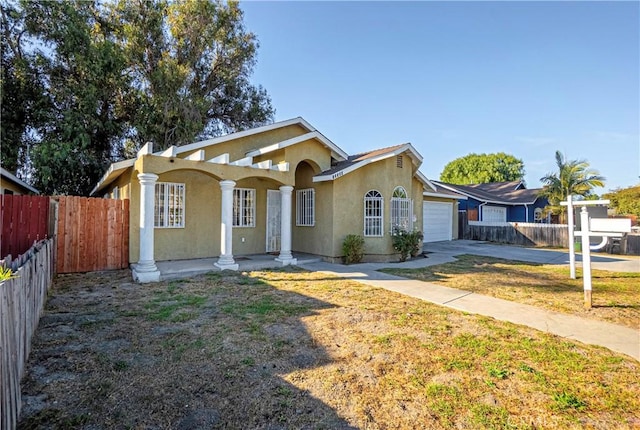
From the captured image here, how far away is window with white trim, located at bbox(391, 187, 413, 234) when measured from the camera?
12609mm

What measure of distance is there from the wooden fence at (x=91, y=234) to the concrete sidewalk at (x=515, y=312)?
639cm

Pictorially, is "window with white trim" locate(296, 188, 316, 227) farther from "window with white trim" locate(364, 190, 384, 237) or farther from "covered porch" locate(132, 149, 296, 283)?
"window with white trim" locate(364, 190, 384, 237)

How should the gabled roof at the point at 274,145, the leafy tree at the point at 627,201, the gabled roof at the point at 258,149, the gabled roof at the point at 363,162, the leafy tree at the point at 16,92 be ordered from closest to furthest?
the gabled roof at the point at 258,149 → the gabled roof at the point at 274,145 → the gabled roof at the point at 363,162 → the leafy tree at the point at 16,92 → the leafy tree at the point at 627,201

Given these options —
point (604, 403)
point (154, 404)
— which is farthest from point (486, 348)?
point (154, 404)

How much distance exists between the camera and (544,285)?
339 inches

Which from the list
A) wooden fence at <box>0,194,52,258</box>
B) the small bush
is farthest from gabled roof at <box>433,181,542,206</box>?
wooden fence at <box>0,194,52,258</box>

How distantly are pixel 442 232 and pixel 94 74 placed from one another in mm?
21343

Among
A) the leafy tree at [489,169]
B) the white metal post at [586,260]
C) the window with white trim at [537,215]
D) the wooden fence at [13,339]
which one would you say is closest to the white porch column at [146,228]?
the wooden fence at [13,339]

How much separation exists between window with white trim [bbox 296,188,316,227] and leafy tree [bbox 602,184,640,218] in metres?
24.9

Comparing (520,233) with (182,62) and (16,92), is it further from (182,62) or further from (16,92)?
(16,92)

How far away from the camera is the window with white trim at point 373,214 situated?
1226 centimetres

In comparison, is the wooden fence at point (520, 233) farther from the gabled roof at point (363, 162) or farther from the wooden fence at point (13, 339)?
the wooden fence at point (13, 339)

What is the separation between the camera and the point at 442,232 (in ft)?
69.3

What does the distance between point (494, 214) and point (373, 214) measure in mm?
18780
